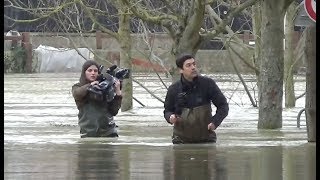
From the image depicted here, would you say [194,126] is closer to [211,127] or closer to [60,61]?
[211,127]

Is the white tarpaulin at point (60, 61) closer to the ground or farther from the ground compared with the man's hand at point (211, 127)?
closer to the ground

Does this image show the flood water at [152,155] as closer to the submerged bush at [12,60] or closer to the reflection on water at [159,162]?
the reflection on water at [159,162]

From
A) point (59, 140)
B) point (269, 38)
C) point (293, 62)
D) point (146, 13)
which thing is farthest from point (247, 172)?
point (293, 62)

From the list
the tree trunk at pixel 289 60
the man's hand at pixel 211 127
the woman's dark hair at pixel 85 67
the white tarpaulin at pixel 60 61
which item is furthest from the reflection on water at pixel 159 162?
the white tarpaulin at pixel 60 61

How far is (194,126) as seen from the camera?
436 inches

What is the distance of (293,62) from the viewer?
995 inches

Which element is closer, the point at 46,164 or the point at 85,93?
the point at 46,164

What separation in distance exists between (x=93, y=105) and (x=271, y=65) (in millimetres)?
4391

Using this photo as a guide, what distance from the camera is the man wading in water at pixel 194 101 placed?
10781mm

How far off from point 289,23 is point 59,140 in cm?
1338

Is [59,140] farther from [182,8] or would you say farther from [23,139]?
[182,8]

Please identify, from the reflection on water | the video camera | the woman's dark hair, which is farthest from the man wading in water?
the woman's dark hair

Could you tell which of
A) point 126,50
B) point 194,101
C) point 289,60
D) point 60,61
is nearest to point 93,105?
point 194,101

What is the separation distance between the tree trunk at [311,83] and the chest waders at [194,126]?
188cm
